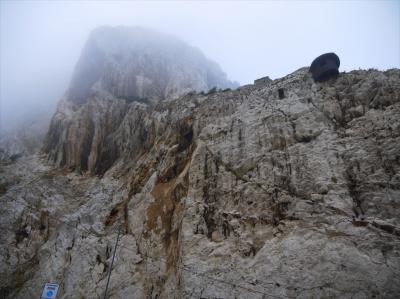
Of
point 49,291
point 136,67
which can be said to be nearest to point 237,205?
point 49,291

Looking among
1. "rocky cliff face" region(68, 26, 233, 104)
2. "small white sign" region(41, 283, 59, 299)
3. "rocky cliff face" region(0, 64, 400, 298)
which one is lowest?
"small white sign" region(41, 283, 59, 299)

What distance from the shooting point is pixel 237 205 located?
2078 cm

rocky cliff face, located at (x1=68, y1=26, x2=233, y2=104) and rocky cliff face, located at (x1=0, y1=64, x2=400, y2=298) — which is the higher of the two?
rocky cliff face, located at (x1=68, y1=26, x2=233, y2=104)

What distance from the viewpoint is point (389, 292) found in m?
13.9

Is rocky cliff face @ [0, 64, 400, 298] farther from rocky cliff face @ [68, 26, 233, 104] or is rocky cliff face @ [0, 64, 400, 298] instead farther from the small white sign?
rocky cliff face @ [68, 26, 233, 104]

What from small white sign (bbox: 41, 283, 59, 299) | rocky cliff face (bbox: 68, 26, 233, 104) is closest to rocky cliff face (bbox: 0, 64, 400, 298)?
small white sign (bbox: 41, 283, 59, 299)

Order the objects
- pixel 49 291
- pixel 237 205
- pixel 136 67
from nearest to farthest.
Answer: pixel 49 291, pixel 237 205, pixel 136 67

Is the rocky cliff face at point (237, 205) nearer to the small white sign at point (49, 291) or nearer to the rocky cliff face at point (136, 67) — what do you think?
the small white sign at point (49, 291)

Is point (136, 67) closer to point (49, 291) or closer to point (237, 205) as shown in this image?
point (237, 205)

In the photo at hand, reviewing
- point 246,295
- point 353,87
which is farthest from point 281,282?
point 353,87

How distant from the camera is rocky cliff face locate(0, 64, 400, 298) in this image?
16438 mm

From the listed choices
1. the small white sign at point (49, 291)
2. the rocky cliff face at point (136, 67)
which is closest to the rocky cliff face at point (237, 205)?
the small white sign at point (49, 291)

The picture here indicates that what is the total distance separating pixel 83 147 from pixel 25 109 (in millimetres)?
48206

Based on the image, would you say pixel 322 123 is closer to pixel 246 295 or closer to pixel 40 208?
pixel 246 295
